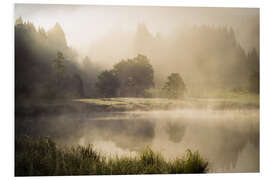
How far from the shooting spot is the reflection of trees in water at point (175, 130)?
433cm

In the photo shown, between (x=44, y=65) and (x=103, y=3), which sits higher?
(x=103, y=3)

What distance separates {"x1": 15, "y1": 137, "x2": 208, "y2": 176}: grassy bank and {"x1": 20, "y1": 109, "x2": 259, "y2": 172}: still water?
0.11 m

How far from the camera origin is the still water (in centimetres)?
420

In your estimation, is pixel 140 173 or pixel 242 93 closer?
pixel 140 173

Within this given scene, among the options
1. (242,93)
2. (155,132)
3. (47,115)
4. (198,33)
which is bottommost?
(155,132)

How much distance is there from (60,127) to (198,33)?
266 centimetres

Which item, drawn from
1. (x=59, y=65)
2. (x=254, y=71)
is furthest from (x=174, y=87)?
(x=59, y=65)

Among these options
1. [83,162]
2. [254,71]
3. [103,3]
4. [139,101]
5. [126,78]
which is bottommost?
[83,162]

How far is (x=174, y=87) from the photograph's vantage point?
4410 mm

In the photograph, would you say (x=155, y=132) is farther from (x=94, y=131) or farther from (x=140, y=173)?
(x=94, y=131)

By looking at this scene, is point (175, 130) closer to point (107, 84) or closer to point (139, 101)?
point (139, 101)

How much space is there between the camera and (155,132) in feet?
14.3

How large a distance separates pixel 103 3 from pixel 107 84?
1.28 meters

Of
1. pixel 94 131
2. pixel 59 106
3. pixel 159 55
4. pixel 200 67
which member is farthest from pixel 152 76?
pixel 59 106
